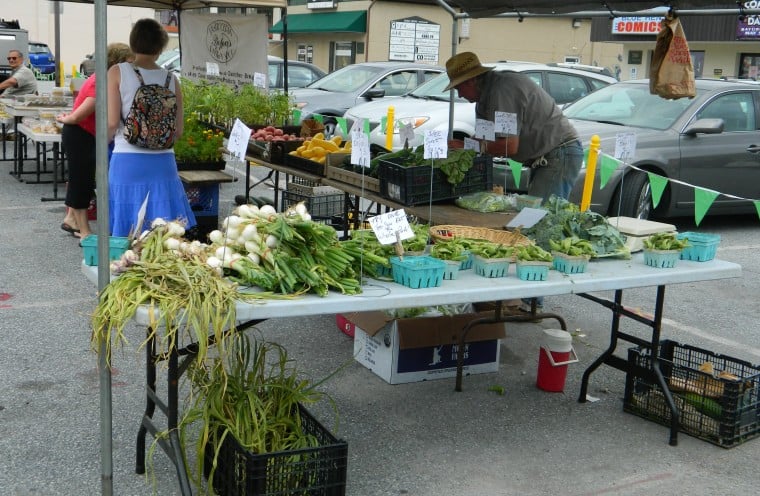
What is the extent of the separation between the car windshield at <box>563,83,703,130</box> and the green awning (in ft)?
60.5

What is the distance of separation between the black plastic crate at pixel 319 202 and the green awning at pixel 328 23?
66.5ft

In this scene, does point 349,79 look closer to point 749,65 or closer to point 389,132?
point 389,132

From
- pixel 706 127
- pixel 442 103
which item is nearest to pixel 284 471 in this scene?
pixel 706 127

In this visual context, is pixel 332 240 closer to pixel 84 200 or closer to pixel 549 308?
pixel 549 308

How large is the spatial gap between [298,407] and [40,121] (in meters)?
7.99

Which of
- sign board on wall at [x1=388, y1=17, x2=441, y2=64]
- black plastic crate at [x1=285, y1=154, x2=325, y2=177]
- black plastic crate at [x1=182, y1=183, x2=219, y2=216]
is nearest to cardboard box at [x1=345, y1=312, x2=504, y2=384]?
black plastic crate at [x1=285, y1=154, x2=325, y2=177]

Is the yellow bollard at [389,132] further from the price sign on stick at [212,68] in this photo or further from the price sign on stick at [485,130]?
the price sign on stick at [485,130]

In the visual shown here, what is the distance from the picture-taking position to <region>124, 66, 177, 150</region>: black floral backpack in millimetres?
5523

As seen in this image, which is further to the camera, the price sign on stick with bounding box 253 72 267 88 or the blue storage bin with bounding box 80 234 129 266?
the price sign on stick with bounding box 253 72 267 88

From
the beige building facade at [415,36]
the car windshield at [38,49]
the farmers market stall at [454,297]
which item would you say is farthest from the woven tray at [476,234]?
the car windshield at [38,49]

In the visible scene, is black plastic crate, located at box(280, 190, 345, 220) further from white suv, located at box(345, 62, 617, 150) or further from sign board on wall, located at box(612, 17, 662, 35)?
sign board on wall, located at box(612, 17, 662, 35)

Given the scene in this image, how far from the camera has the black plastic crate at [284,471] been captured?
133 inches

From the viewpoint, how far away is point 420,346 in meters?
5.08

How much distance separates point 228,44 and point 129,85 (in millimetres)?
3991
